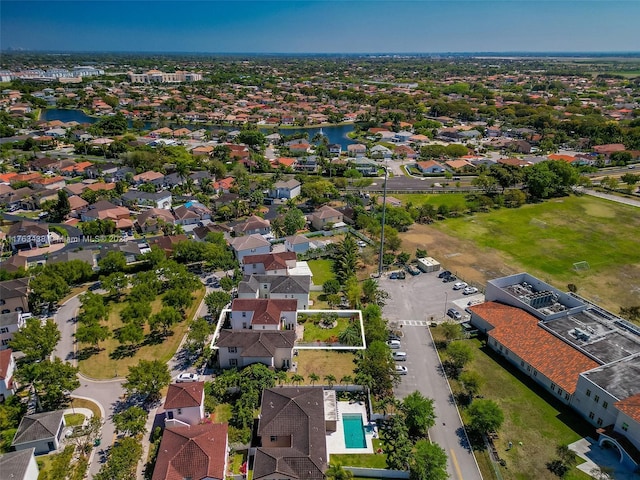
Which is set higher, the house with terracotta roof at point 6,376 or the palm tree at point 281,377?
the house with terracotta roof at point 6,376

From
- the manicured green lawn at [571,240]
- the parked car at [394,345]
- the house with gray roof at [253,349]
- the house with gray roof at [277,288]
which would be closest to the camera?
the house with gray roof at [253,349]

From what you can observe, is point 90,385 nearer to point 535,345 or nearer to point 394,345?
point 394,345

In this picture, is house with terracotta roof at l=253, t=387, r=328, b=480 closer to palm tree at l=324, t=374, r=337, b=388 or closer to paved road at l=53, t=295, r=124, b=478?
palm tree at l=324, t=374, r=337, b=388

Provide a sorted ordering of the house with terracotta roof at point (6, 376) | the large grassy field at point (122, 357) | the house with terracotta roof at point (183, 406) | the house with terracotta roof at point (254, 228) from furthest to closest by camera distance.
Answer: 1. the house with terracotta roof at point (254, 228)
2. the large grassy field at point (122, 357)
3. the house with terracotta roof at point (6, 376)
4. the house with terracotta roof at point (183, 406)

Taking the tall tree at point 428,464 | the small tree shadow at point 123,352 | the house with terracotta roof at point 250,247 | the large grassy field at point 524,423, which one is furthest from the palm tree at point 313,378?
the house with terracotta roof at point 250,247

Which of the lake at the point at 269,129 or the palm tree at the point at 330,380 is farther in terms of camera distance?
the lake at the point at 269,129

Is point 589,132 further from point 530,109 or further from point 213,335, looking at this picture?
point 213,335

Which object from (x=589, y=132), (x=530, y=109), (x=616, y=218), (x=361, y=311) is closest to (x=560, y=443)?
(x=361, y=311)

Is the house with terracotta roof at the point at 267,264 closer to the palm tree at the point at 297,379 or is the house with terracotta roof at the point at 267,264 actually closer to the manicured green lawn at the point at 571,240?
the palm tree at the point at 297,379
